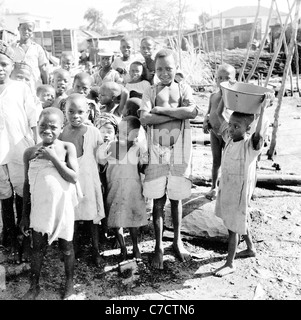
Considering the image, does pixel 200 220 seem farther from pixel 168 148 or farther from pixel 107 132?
pixel 107 132

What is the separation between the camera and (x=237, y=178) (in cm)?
318

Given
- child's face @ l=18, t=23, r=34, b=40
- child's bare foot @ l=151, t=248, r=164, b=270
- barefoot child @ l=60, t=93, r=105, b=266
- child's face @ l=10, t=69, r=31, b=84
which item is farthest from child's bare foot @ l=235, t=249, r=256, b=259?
child's face @ l=18, t=23, r=34, b=40

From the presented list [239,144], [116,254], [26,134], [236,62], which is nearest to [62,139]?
[26,134]

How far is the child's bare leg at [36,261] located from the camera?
111 inches

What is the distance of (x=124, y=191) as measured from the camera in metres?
3.26

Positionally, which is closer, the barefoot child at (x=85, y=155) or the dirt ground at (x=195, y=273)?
the dirt ground at (x=195, y=273)

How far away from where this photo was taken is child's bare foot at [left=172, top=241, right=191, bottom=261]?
11.3 ft

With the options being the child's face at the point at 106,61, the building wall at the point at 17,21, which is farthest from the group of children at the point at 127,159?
the building wall at the point at 17,21

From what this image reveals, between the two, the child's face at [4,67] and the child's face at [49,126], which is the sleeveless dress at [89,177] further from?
the child's face at [4,67]

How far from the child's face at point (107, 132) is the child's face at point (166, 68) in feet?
1.99

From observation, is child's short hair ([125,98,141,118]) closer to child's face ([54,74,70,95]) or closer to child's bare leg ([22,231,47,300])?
child's face ([54,74,70,95])

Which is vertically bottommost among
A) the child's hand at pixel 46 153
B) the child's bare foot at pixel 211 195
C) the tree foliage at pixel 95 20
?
the child's bare foot at pixel 211 195

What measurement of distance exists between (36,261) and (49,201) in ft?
1.60

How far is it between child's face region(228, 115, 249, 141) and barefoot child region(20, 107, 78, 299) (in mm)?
1285
